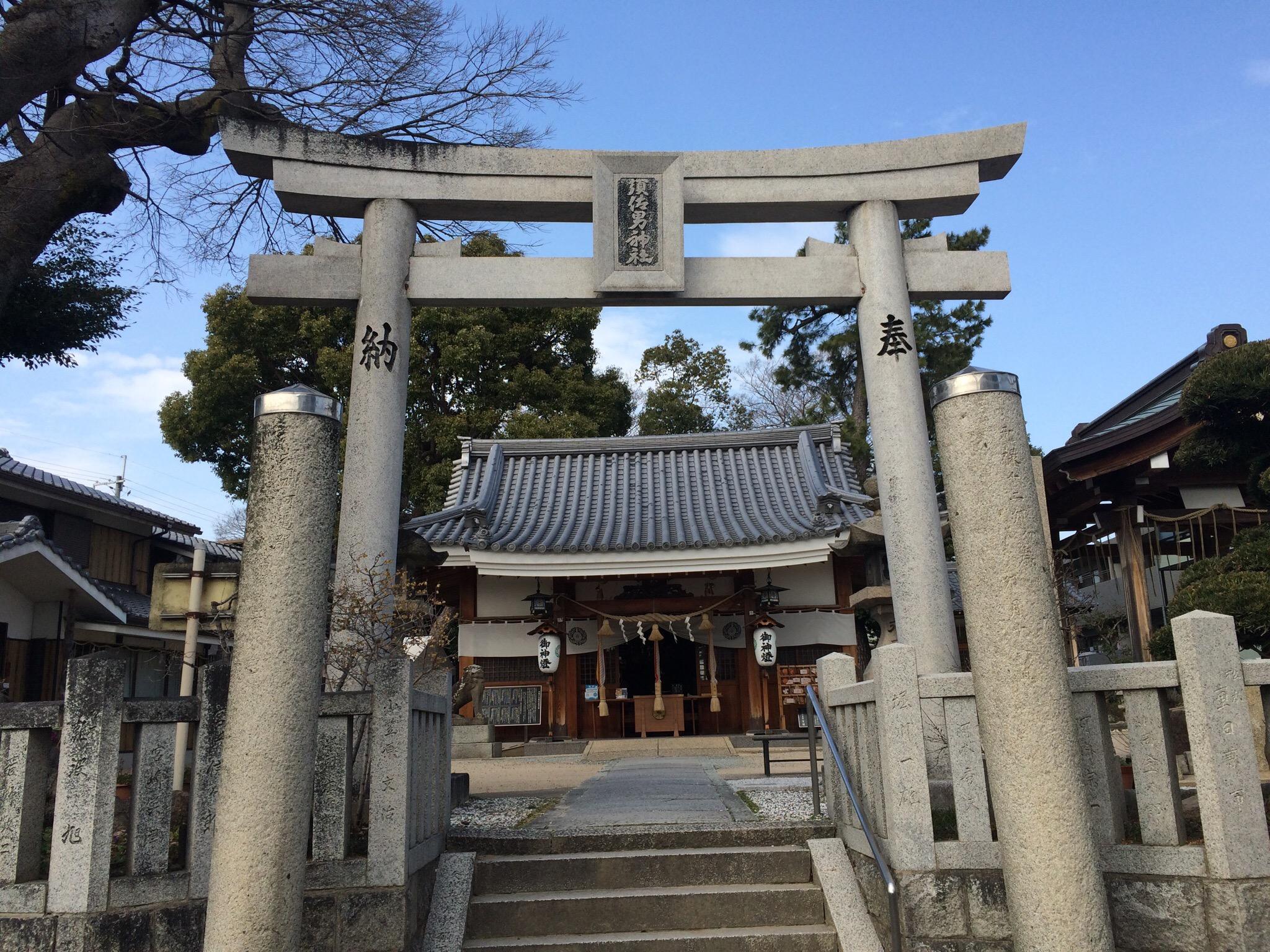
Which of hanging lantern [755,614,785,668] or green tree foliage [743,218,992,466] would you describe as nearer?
hanging lantern [755,614,785,668]

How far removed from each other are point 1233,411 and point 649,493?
39.1ft

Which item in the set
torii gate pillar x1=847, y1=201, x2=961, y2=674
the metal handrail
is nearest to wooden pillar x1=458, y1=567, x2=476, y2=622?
torii gate pillar x1=847, y1=201, x2=961, y2=674

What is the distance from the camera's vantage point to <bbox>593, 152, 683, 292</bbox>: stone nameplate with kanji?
802cm

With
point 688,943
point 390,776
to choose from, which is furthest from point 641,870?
point 390,776

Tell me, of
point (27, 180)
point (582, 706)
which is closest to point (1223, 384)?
point (27, 180)

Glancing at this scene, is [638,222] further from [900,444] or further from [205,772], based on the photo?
[205,772]

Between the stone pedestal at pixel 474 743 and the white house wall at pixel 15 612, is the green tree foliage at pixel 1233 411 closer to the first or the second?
the stone pedestal at pixel 474 743

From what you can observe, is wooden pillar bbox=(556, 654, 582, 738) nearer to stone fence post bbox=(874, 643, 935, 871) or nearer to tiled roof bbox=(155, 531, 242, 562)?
tiled roof bbox=(155, 531, 242, 562)

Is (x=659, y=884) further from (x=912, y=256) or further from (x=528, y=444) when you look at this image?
(x=528, y=444)

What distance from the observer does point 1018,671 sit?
14.0 ft

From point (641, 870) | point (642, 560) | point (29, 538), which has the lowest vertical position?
point (641, 870)

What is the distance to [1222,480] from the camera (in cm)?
1109

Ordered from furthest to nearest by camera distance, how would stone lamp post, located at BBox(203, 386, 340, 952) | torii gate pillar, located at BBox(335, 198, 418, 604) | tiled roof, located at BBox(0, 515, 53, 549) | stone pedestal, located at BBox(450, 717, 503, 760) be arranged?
stone pedestal, located at BBox(450, 717, 503, 760) < tiled roof, located at BBox(0, 515, 53, 549) < torii gate pillar, located at BBox(335, 198, 418, 604) < stone lamp post, located at BBox(203, 386, 340, 952)

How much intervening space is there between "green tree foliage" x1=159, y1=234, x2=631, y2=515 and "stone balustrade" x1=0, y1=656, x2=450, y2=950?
18331 mm
